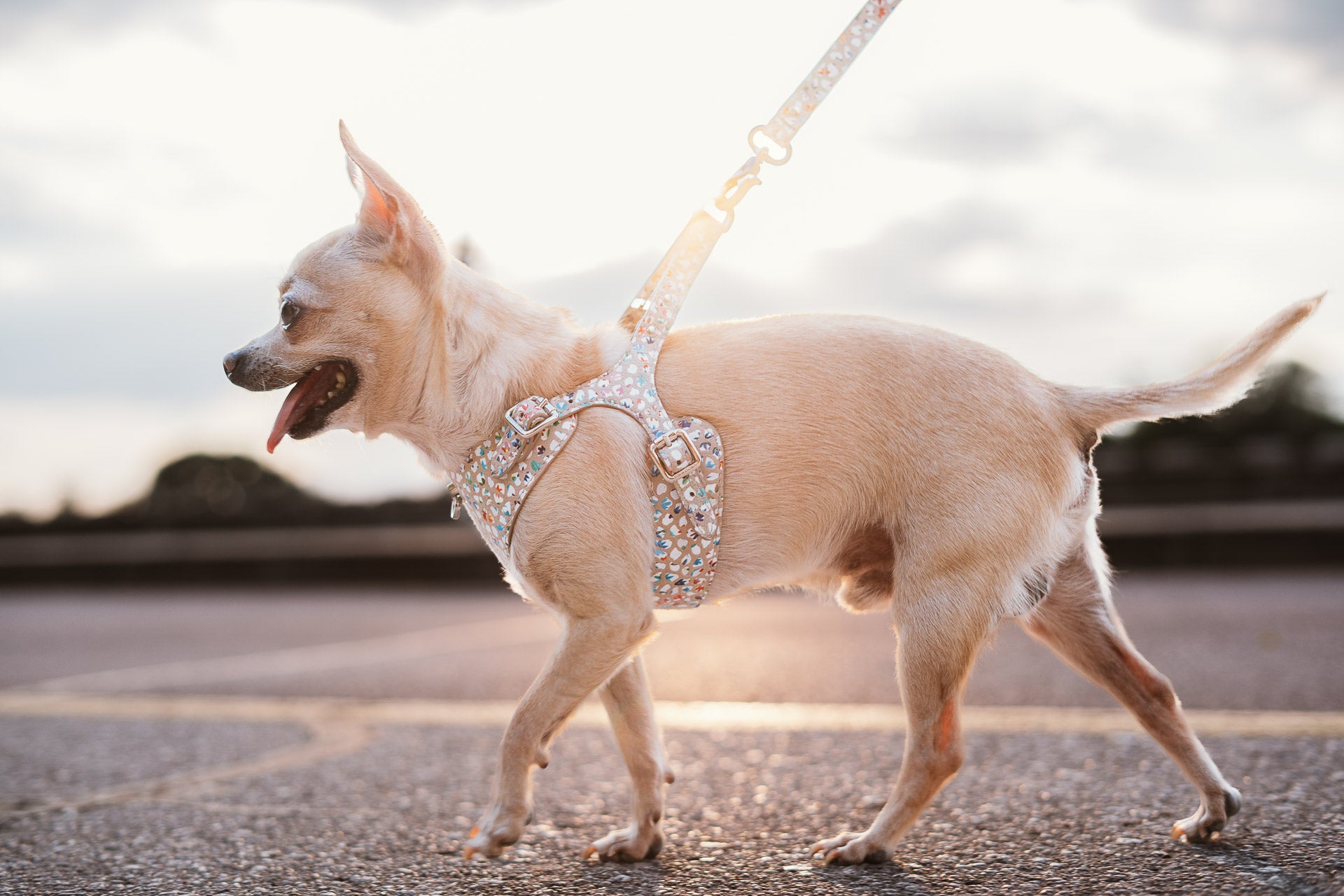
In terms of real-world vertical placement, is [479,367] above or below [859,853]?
above

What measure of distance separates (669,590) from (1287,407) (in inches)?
865

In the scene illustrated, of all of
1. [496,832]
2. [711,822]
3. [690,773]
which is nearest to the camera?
[496,832]

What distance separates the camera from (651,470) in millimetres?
2199

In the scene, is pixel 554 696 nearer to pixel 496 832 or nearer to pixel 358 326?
pixel 496 832

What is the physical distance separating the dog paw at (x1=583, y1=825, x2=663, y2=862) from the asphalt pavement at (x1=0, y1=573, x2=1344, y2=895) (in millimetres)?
49

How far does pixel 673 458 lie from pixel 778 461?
232 millimetres

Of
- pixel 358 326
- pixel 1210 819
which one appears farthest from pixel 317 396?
pixel 1210 819

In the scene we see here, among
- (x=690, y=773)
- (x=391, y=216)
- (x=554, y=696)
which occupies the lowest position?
(x=690, y=773)

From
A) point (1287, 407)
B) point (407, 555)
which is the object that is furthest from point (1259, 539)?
point (1287, 407)

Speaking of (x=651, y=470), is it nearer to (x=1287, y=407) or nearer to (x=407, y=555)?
(x=407, y=555)

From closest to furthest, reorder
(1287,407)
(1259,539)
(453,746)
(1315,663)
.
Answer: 1. (453,746)
2. (1315,663)
3. (1259,539)
4. (1287,407)

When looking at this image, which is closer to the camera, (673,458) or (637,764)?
(673,458)

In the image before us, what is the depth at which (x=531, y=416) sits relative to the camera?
2230 mm

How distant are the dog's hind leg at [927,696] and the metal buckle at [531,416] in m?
0.80
